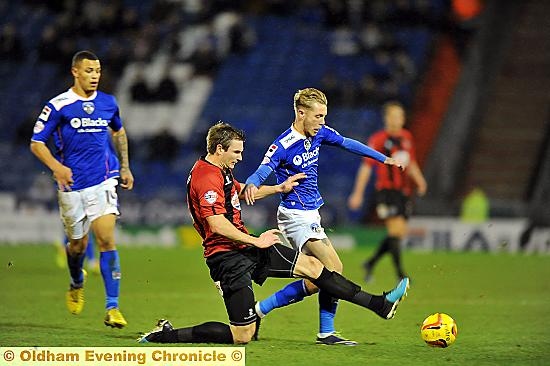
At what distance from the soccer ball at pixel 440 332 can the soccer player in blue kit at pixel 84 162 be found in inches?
105

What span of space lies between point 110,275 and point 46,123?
1390 millimetres

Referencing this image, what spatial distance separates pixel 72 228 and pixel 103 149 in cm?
74

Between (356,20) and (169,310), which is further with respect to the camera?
(356,20)

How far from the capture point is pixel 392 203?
42.0ft

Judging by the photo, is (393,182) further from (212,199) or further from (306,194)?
(212,199)

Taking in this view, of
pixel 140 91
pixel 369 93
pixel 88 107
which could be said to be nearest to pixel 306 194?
pixel 88 107

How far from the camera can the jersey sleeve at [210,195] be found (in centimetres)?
746

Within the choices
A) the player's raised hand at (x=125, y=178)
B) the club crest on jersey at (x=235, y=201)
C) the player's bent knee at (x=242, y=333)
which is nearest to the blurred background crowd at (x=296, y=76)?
the player's raised hand at (x=125, y=178)

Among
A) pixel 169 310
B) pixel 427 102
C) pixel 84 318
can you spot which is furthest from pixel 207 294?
pixel 427 102

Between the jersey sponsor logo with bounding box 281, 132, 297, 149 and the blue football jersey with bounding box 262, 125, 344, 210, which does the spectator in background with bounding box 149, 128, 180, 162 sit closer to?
the blue football jersey with bounding box 262, 125, 344, 210

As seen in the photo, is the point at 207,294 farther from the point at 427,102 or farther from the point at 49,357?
the point at 427,102

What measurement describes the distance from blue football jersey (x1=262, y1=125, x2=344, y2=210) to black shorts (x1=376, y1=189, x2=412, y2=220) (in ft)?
14.9

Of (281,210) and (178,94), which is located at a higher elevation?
(178,94)

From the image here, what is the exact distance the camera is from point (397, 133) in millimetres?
12836
